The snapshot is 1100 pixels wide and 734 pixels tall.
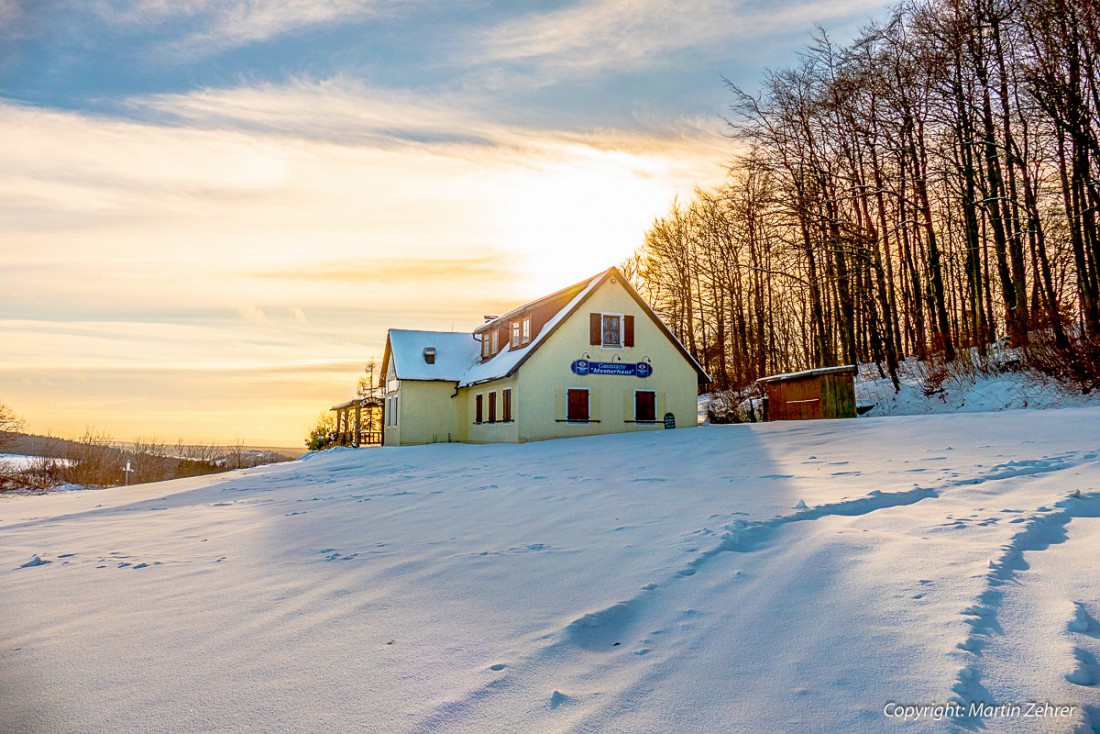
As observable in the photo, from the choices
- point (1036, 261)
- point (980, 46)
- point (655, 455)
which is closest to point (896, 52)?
point (980, 46)

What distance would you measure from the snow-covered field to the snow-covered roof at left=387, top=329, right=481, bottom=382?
2260 centimetres

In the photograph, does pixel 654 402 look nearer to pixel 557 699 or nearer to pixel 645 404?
pixel 645 404

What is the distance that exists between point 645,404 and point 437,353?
11600mm

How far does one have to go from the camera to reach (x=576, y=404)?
24844 millimetres

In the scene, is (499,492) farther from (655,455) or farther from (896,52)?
(896,52)

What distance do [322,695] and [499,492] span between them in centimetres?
677

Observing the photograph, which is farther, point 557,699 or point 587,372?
point 587,372

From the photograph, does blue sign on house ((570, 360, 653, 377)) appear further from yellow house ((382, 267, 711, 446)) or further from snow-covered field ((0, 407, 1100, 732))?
snow-covered field ((0, 407, 1100, 732))

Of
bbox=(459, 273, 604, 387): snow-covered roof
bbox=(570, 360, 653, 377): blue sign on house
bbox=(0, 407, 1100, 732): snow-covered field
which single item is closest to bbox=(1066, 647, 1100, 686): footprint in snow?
bbox=(0, 407, 1100, 732): snow-covered field

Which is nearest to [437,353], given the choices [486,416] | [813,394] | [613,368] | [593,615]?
[486,416]

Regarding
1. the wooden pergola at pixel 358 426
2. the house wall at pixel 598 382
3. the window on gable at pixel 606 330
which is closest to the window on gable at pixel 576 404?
the house wall at pixel 598 382

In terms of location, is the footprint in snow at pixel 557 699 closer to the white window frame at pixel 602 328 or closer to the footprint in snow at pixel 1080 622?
the footprint in snow at pixel 1080 622

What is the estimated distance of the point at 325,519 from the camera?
8.48 metres

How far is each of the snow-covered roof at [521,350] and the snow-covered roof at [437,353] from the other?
2.89 meters
